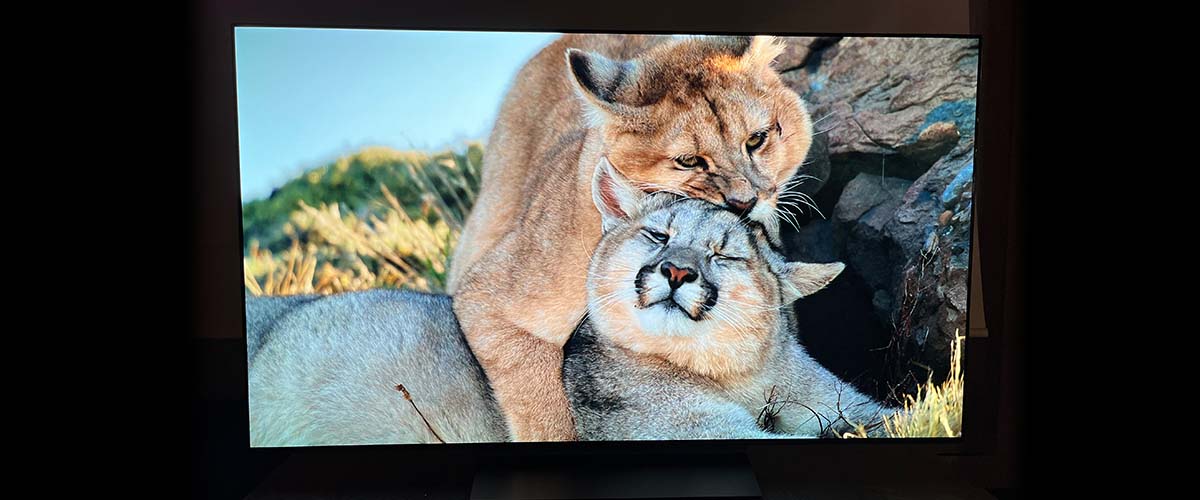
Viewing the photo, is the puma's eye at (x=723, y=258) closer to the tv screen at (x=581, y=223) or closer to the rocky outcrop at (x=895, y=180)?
the tv screen at (x=581, y=223)

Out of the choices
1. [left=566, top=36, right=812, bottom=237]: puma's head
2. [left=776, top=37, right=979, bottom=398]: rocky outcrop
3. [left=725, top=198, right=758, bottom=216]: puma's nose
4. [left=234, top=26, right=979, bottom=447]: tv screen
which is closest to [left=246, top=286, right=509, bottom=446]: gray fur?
[left=234, top=26, right=979, bottom=447]: tv screen

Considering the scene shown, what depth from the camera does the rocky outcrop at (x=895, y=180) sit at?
93.0 inches

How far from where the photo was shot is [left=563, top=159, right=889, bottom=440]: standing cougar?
2.34 metres

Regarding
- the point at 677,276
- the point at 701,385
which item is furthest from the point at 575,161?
the point at 701,385

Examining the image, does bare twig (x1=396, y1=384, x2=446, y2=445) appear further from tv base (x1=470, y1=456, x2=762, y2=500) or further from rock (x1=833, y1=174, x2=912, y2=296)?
rock (x1=833, y1=174, x2=912, y2=296)

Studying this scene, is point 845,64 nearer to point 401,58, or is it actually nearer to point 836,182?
point 836,182

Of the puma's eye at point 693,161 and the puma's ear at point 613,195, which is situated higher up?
the puma's eye at point 693,161

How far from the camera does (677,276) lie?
2.33m

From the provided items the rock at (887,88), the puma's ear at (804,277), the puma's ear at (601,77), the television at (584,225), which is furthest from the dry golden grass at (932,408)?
the puma's ear at (601,77)

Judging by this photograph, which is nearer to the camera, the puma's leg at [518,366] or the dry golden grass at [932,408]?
the puma's leg at [518,366]

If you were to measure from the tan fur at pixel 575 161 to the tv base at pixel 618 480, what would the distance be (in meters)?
0.18

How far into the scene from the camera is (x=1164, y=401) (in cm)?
264

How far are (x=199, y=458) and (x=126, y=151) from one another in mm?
990

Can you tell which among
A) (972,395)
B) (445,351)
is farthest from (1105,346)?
(445,351)
